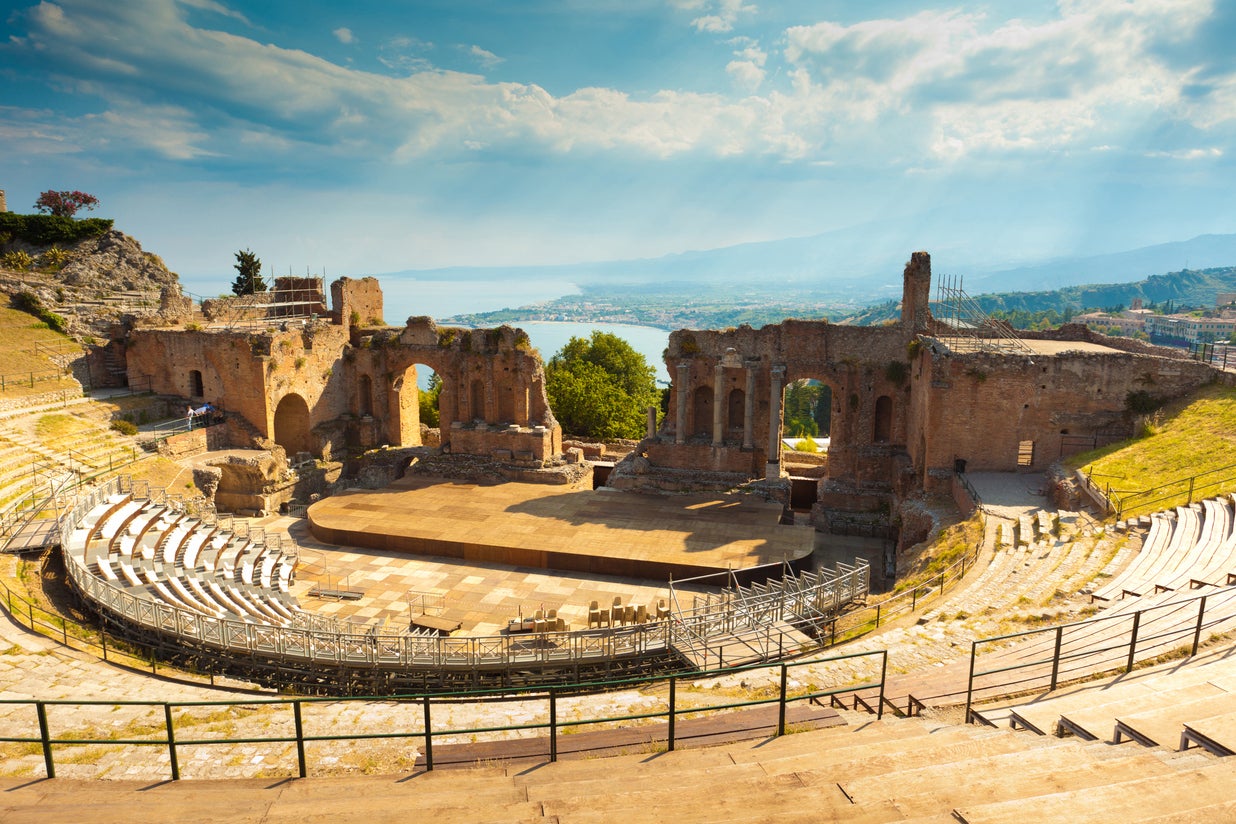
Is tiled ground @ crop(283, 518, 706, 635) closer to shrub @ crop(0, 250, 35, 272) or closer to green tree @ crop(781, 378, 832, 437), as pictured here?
shrub @ crop(0, 250, 35, 272)

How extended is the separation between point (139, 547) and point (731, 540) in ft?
53.0

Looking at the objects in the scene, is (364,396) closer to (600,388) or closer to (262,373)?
(262,373)

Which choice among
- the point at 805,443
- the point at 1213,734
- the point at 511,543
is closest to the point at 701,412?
the point at 511,543

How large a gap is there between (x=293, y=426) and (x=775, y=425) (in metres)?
21.6

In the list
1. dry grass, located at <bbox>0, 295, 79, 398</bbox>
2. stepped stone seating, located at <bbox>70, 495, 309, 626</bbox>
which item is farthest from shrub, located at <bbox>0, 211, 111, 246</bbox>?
stepped stone seating, located at <bbox>70, 495, 309, 626</bbox>

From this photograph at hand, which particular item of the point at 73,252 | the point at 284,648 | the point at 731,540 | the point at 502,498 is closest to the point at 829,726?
the point at 284,648

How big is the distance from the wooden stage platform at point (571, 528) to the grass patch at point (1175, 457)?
26.5 feet

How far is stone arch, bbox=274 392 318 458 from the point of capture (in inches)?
1308

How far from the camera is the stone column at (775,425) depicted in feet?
91.2

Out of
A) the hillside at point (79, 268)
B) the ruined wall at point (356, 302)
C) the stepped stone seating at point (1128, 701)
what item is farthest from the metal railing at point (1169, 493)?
the hillside at point (79, 268)

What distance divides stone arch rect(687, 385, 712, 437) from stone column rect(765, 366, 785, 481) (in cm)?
330

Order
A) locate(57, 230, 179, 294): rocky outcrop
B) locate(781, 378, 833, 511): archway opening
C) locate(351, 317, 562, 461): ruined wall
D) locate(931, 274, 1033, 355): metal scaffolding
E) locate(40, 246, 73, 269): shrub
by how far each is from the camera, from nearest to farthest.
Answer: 1. locate(931, 274, 1033, 355): metal scaffolding
2. locate(781, 378, 833, 511): archway opening
3. locate(351, 317, 562, 461): ruined wall
4. locate(57, 230, 179, 294): rocky outcrop
5. locate(40, 246, 73, 269): shrub

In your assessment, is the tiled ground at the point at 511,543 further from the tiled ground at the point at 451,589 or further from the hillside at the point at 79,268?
the hillside at the point at 79,268

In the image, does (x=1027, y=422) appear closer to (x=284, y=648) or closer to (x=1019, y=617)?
(x=1019, y=617)
